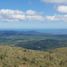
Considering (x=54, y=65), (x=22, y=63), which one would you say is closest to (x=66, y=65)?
(x=54, y=65)

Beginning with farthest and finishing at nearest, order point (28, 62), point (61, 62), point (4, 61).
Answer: point (61, 62) < point (28, 62) < point (4, 61)

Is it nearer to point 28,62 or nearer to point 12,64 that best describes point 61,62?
point 28,62

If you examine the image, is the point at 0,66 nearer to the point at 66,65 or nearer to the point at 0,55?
the point at 0,55

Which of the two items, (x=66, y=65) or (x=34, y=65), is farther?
(x=66, y=65)

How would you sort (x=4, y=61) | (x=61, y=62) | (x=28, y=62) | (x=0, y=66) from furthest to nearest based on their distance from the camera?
(x=61, y=62) < (x=28, y=62) < (x=4, y=61) < (x=0, y=66)

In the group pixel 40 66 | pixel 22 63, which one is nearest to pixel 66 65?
pixel 40 66

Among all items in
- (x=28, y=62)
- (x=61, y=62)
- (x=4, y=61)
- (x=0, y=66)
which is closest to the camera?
(x=0, y=66)

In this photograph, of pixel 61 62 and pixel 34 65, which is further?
→ pixel 61 62
